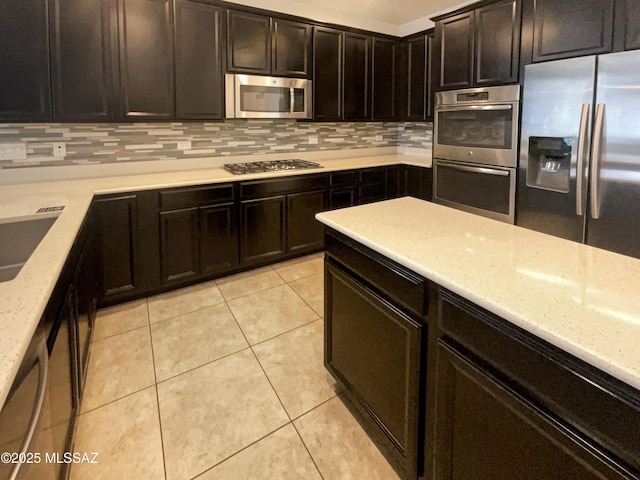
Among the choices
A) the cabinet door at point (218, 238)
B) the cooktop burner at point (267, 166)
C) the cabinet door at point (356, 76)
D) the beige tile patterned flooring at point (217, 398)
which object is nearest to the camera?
the beige tile patterned flooring at point (217, 398)

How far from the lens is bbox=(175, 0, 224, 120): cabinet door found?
3.01 metres

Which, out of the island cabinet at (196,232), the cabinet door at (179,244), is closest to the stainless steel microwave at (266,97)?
the island cabinet at (196,232)

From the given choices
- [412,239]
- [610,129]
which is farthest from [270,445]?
[610,129]

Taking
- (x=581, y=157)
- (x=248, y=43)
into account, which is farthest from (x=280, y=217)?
(x=581, y=157)

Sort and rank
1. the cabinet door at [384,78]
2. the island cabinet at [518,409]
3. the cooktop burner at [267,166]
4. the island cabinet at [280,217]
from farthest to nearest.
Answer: the cabinet door at [384,78] → the cooktop burner at [267,166] → the island cabinet at [280,217] → the island cabinet at [518,409]

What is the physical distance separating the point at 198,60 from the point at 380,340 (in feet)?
9.16

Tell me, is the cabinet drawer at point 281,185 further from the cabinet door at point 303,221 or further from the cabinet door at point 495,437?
the cabinet door at point 495,437

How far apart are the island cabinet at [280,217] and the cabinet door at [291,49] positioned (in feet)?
3.40

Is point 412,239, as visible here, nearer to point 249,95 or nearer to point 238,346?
point 238,346

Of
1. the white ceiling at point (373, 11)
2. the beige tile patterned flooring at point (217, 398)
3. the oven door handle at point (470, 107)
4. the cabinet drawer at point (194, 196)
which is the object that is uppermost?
the white ceiling at point (373, 11)

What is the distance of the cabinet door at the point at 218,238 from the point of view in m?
3.13

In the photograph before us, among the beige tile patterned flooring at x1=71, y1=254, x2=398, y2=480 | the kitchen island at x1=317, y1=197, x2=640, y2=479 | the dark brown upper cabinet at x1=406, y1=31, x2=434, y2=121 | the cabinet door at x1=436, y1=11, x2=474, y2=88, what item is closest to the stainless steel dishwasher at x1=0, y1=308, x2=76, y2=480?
the beige tile patterned flooring at x1=71, y1=254, x2=398, y2=480

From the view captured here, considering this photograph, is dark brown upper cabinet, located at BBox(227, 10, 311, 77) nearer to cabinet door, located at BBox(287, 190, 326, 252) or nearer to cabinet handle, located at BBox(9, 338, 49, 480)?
cabinet door, located at BBox(287, 190, 326, 252)

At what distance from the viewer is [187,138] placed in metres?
3.50
